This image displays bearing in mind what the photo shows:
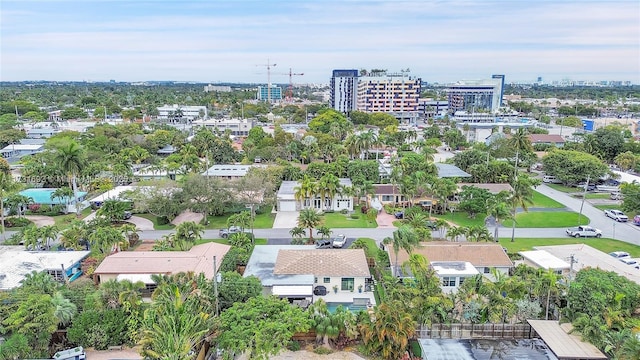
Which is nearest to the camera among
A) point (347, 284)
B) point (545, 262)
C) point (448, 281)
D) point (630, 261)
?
point (347, 284)

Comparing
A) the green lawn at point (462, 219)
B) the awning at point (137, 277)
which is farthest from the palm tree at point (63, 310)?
the green lawn at point (462, 219)

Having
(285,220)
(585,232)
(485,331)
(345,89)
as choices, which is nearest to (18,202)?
(285,220)

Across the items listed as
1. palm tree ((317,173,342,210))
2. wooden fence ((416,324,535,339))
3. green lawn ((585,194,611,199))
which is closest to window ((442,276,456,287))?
wooden fence ((416,324,535,339))

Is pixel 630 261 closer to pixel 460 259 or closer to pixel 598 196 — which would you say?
pixel 460 259

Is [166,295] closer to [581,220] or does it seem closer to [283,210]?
[283,210]

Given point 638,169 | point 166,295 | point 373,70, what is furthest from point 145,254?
point 373,70

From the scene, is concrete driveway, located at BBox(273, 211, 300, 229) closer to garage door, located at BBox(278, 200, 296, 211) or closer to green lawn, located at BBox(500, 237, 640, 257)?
garage door, located at BBox(278, 200, 296, 211)
